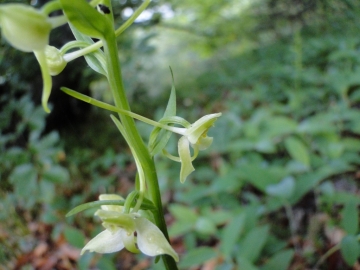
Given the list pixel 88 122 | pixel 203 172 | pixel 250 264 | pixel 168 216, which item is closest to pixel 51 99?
pixel 88 122

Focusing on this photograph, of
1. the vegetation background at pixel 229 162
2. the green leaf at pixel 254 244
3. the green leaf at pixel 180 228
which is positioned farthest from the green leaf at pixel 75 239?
the green leaf at pixel 254 244

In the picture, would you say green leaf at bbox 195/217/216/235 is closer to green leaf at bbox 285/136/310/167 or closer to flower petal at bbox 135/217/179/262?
green leaf at bbox 285/136/310/167

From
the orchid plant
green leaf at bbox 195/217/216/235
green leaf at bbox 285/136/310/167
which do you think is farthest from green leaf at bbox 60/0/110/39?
green leaf at bbox 285/136/310/167

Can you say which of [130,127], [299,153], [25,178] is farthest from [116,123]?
[25,178]

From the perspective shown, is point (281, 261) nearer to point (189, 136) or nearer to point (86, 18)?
point (189, 136)

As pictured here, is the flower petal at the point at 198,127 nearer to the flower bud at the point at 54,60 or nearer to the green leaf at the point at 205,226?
the flower bud at the point at 54,60

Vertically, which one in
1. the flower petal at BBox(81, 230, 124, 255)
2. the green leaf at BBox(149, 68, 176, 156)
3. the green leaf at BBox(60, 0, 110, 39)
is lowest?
the flower petal at BBox(81, 230, 124, 255)
